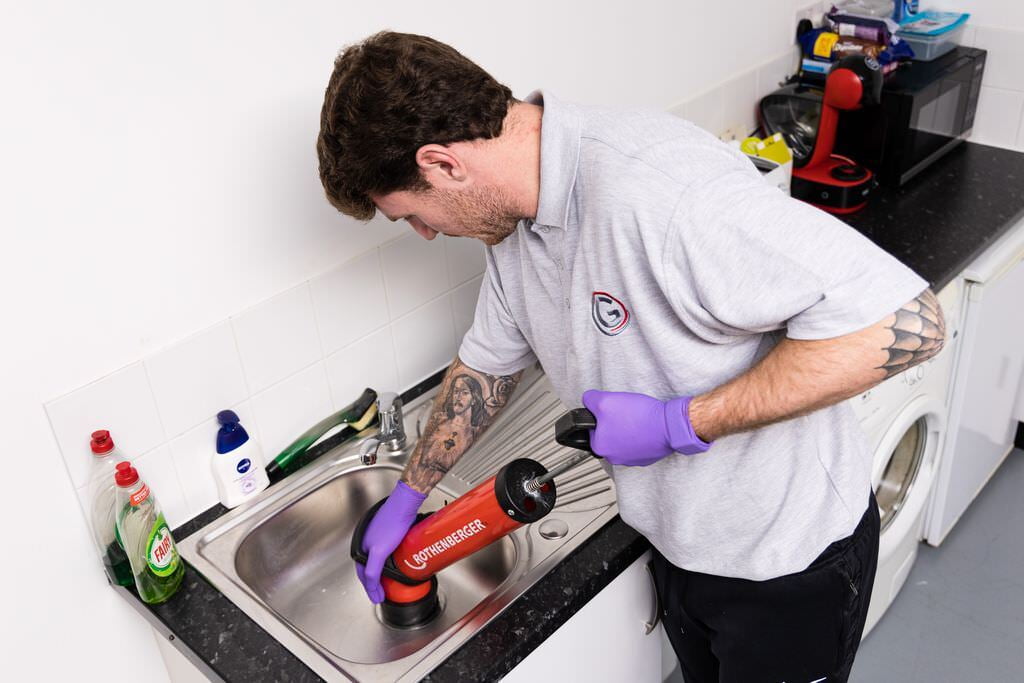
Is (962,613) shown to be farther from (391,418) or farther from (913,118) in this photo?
(391,418)

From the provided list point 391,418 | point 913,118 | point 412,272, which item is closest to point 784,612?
point 391,418

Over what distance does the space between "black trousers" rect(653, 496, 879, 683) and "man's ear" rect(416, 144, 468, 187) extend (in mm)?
688

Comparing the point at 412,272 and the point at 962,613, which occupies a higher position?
the point at 412,272

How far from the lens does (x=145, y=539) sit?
4.48 ft

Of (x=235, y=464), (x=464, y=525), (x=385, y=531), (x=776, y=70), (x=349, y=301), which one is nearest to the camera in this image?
(x=464, y=525)

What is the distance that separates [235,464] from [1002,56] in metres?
2.10

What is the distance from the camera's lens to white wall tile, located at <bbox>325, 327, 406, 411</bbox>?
167cm

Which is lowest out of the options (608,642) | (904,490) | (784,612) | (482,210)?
(904,490)

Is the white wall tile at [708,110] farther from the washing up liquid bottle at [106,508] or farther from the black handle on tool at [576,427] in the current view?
the washing up liquid bottle at [106,508]

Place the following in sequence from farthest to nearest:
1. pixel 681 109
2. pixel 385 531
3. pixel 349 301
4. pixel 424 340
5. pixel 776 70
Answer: pixel 776 70, pixel 681 109, pixel 424 340, pixel 349 301, pixel 385 531

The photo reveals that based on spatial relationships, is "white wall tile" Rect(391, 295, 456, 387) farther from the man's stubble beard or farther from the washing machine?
the washing machine

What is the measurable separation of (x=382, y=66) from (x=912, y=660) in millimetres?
1862

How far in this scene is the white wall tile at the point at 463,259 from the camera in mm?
1776

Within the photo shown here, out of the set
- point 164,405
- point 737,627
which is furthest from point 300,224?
point 737,627
